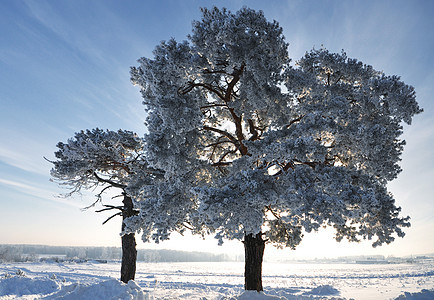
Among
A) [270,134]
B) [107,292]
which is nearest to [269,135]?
[270,134]

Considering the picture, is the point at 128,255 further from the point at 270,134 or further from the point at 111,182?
the point at 270,134

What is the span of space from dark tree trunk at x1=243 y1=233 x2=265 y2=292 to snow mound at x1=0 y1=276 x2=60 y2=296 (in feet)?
40.3

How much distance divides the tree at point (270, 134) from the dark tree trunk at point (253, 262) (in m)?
0.04

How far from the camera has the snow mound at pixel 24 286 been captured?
1399cm

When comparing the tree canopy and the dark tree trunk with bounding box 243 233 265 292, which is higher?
the tree canopy

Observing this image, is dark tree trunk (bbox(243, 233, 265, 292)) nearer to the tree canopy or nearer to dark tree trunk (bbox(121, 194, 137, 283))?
A: the tree canopy

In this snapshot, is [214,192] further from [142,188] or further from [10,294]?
[10,294]

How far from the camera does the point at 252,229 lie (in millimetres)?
6934

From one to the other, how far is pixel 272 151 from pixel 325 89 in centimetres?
369

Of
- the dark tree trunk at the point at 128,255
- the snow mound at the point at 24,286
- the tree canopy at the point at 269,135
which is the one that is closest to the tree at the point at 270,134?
the tree canopy at the point at 269,135

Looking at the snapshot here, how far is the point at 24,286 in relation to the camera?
48.4 feet

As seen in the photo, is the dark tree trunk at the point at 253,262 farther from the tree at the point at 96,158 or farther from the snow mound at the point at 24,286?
the snow mound at the point at 24,286

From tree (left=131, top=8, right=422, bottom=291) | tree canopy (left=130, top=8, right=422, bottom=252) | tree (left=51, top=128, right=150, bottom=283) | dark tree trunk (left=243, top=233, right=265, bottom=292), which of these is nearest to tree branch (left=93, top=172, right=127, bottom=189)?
tree (left=51, top=128, right=150, bottom=283)

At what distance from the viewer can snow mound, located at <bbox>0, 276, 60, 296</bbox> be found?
1399 centimetres
